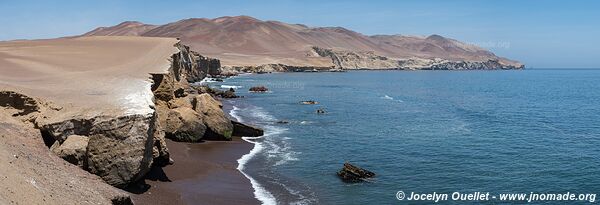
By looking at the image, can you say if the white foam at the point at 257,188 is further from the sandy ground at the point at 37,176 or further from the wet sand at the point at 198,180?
the sandy ground at the point at 37,176

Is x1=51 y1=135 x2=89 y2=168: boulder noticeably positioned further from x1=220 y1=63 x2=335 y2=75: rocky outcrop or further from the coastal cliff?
x1=220 y1=63 x2=335 y2=75: rocky outcrop

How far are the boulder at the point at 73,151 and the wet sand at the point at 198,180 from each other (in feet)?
4.64

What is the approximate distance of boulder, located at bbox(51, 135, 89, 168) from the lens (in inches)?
540

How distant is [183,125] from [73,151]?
9322 mm

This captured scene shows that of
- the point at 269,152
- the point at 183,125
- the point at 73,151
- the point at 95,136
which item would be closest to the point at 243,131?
the point at 269,152

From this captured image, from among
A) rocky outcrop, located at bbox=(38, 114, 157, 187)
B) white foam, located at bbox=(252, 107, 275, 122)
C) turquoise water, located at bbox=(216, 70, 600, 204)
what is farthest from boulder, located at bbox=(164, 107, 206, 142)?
white foam, located at bbox=(252, 107, 275, 122)

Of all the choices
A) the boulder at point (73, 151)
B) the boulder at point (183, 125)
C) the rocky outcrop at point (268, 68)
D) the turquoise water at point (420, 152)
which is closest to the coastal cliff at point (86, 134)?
the boulder at point (73, 151)

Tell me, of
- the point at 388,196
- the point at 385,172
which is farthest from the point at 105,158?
the point at 385,172

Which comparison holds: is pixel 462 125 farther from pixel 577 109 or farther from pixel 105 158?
pixel 105 158

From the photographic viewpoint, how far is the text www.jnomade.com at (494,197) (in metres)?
16.5

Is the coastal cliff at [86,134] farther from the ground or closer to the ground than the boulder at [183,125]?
farther from the ground

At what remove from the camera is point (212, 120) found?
24938mm

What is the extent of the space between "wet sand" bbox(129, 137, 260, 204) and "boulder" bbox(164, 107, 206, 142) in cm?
37

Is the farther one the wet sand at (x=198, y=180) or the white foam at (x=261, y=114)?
the white foam at (x=261, y=114)
